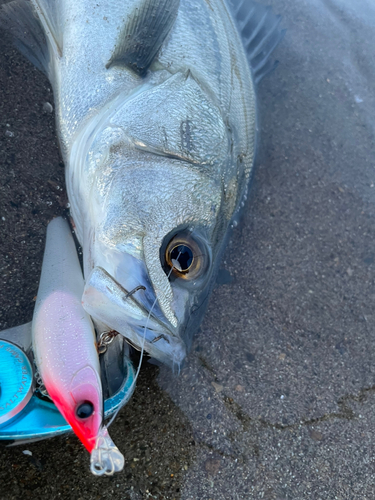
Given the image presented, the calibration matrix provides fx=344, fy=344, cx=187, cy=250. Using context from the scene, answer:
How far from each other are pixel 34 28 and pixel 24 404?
188 centimetres

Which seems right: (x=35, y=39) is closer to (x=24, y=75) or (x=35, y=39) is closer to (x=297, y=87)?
(x=24, y=75)

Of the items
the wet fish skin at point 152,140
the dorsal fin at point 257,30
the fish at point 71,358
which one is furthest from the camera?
the dorsal fin at point 257,30

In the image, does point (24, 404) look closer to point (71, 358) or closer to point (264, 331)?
point (71, 358)

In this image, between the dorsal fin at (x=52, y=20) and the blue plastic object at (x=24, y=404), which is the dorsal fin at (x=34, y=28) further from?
the blue plastic object at (x=24, y=404)

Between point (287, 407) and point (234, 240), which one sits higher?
point (234, 240)

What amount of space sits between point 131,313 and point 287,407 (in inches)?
44.8

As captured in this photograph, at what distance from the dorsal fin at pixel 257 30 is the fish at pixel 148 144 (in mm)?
233

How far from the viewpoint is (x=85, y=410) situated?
3.85 ft

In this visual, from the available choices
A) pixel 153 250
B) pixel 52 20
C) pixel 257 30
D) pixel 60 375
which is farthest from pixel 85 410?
pixel 257 30

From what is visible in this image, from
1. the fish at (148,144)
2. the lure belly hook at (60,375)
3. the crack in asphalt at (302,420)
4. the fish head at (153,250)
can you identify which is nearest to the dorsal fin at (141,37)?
the fish at (148,144)

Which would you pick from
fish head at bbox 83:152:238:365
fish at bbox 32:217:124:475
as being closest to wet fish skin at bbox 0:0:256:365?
fish head at bbox 83:152:238:365

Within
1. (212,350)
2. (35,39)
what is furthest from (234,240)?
(35,39)

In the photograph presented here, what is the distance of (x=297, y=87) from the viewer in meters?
2.45

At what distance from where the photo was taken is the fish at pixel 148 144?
1.26m
